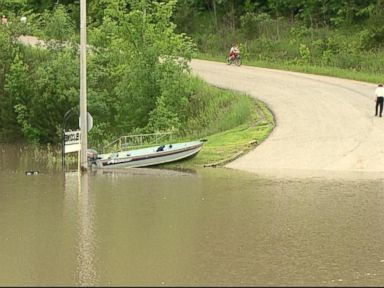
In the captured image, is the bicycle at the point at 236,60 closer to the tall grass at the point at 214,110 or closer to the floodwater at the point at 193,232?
the tall grass at the point at 214,110

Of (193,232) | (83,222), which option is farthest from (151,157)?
(193,232)

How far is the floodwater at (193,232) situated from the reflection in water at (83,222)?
22 mm

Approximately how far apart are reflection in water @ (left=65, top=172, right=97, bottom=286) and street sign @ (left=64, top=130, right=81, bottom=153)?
794 mm

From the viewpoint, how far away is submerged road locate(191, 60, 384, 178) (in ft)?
64.0

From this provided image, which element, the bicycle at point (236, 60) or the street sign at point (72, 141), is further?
the bicycle at point (236, 60)

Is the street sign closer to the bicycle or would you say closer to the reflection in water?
the reflection in water

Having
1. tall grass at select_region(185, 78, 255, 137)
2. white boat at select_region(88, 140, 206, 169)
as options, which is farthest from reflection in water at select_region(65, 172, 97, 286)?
tall grass at select_region(185, 78, 255, 137)

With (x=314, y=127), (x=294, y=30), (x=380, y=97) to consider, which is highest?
(x=294, y=30)

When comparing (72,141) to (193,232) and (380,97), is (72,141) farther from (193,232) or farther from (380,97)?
(380,97)

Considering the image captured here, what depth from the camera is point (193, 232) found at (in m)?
11.6

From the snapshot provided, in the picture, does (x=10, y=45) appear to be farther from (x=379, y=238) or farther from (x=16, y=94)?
(x=379, y=238)

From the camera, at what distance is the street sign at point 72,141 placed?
2025 centimetres

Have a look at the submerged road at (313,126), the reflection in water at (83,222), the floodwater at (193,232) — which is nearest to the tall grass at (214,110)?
the submerged road at (313,126)

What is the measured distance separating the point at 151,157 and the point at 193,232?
9.31 meters
